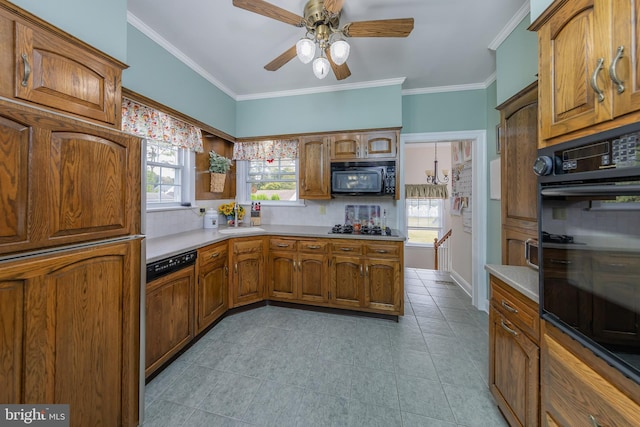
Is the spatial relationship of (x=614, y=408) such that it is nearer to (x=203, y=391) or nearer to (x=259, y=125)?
(x=203, y=391)

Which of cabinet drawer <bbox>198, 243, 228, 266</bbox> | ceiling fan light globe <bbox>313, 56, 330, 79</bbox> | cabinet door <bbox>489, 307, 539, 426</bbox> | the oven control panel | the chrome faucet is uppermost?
ceiling fan light globe <bbox>313, 56, 330, 79</bbox>

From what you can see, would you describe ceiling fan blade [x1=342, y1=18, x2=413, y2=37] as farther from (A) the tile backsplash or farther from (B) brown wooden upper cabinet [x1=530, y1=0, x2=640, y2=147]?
(A) the tile backsplash

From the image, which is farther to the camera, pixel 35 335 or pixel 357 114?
pixel 357 114

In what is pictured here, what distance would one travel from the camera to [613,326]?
2.45 ft

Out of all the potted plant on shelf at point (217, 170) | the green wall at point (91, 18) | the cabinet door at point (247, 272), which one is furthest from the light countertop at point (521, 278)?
the potted plant on shelf at point (217, 170)

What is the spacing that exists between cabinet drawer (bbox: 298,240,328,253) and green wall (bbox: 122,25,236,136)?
1.88 metres

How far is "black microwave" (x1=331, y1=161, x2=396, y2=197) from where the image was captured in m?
2.85

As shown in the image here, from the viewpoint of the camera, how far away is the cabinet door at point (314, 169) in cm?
306

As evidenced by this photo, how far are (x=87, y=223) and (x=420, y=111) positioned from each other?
350 cm

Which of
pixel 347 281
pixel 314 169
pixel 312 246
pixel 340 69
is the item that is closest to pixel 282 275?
pixel 312 246

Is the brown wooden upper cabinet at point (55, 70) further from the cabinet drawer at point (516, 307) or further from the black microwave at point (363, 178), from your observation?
the cabinet drawer at point (516, 307)

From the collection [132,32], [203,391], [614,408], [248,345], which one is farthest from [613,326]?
[132,32]

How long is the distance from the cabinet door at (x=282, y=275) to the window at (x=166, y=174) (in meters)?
1.33

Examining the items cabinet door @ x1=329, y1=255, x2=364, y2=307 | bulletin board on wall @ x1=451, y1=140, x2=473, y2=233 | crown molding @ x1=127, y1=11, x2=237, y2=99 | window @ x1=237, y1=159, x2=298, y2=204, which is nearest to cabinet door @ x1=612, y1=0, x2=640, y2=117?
cabinet door @ x1=329, y1=255, x2=364, y2=307
